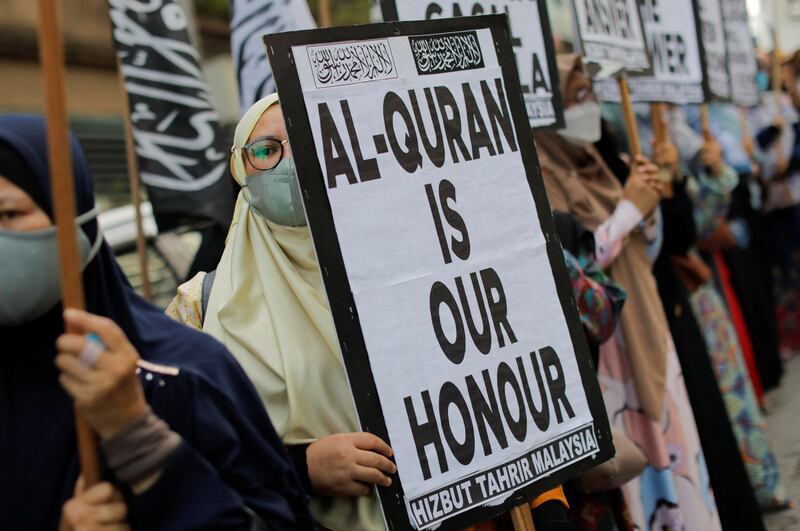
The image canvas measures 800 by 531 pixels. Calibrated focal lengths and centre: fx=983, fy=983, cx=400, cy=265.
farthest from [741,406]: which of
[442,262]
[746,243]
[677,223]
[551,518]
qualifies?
[442,262]

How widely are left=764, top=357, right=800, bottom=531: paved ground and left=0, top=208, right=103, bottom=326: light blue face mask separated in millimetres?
3833

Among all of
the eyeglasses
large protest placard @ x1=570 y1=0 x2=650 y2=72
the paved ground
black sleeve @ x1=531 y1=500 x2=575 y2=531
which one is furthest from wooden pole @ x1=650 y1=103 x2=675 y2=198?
the eyeglasses

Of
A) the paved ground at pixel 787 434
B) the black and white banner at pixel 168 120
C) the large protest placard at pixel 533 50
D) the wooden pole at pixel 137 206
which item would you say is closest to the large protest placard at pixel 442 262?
the large protest placard at pixel 533 50

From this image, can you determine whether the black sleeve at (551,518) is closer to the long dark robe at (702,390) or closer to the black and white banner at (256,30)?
the long dark robe at (702,390)

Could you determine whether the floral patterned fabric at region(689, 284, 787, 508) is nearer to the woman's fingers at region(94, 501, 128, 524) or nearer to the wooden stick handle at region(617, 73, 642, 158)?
the wooden stick handle at region(617, 73, 642, 158)

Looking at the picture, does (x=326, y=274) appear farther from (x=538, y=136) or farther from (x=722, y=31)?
(x=722, y=31)

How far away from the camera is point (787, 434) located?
18.9 feet

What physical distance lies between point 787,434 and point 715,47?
243cm

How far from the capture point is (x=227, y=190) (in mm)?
3869

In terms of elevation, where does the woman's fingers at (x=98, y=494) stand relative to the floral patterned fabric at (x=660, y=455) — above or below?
above

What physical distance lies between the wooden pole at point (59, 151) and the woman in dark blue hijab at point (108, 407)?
0.16 feet

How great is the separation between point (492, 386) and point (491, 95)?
0.64m

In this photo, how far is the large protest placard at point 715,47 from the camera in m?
4.49

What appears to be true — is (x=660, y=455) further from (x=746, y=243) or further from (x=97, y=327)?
(x=746, y=243)
